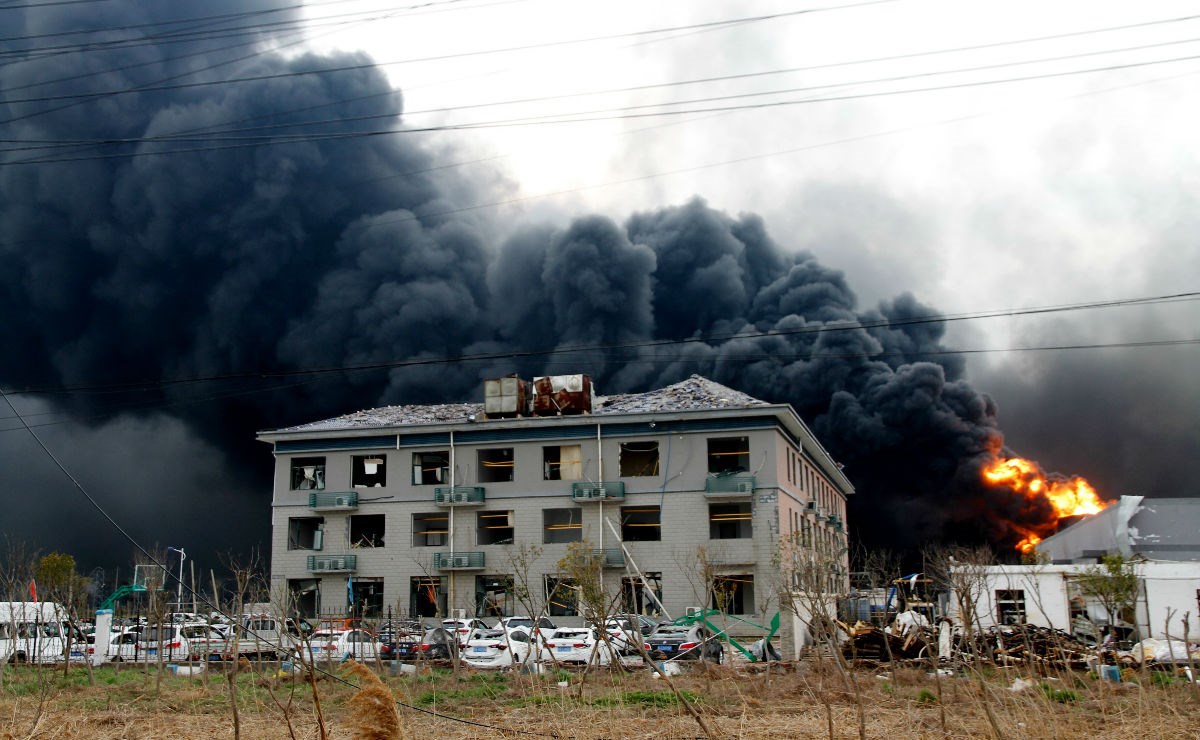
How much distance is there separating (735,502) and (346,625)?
17784 millimetres

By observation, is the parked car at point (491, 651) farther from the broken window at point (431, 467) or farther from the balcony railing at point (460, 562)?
the broken window at point (431, 467)

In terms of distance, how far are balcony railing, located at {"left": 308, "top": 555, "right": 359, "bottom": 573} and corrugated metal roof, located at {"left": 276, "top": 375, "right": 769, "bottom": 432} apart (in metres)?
6.21

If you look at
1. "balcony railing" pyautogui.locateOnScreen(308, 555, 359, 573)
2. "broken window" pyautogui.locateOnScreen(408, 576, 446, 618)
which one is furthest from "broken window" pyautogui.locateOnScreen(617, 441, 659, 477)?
"balcony railing" pyautogui.locateOnScreen(308, 555, 359, 573)

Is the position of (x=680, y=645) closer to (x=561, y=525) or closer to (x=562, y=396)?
(x=561, y=525)

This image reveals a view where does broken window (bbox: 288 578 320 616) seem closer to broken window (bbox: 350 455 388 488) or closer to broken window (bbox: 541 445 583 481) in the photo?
broken window (bbox: 350 455 388 488)

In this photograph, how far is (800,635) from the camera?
43.4 metres

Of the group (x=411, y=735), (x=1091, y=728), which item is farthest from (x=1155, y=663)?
(x=411, y=735)

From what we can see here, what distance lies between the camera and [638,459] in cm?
4962

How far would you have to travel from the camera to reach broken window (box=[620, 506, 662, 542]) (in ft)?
156

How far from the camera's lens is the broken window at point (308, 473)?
52375mm

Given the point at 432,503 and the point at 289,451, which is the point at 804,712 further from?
the point at 289,451

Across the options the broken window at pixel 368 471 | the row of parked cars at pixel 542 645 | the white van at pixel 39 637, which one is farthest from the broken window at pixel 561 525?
the white van at pixel 39 637

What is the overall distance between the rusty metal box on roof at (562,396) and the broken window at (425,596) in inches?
368

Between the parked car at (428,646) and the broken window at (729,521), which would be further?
the broken window at (729,521)
